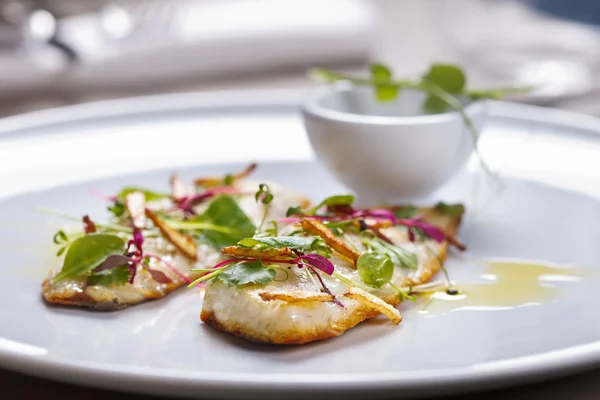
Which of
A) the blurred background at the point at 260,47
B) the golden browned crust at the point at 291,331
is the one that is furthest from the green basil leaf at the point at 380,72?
the blurred background at the point at 260,47

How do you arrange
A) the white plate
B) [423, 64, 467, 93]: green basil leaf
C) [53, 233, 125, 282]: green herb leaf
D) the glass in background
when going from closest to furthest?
the white plate
[53, 233, 125, 282]: green herb leaf
[423, 64, 467, 93]: green basil leaf
the glass in background

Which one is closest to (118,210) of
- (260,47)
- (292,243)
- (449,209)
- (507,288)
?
(292,243)

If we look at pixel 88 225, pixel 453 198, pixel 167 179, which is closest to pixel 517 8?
pixel 453 198

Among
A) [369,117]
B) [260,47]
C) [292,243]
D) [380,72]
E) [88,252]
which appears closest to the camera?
[292,243]

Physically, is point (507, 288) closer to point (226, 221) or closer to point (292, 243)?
point (292, 243)

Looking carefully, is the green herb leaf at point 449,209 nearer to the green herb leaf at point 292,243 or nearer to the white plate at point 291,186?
the white plate at point 291,186

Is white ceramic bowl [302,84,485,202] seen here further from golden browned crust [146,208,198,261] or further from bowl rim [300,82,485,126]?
golden browned crust [146,208,198,261]

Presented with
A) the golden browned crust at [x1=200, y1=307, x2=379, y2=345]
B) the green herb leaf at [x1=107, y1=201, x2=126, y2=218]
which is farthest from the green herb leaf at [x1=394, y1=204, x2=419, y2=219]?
the green herb leaf at [x1=107, y1=201, x2=126, y2=218]
